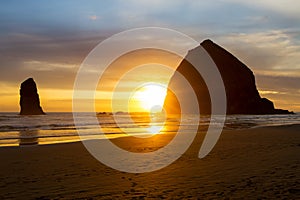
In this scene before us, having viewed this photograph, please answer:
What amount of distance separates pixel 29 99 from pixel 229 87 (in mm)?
92742

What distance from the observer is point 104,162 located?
13117mm

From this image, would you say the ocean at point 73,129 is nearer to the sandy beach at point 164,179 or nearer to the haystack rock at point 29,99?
the sandy beach at point 164,179

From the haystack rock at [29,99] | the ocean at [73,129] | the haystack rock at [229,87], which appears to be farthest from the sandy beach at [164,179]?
the haystack rock at [229,87]

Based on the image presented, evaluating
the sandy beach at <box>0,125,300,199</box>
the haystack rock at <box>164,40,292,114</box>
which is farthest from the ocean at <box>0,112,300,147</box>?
the haystack rock at <box>164,40,292,114</box>

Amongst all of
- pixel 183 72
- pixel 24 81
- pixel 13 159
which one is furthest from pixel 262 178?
pixel 183 72

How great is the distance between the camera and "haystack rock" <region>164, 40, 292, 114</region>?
15188 centimetres

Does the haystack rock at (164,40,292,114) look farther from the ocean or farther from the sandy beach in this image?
the sandy beach

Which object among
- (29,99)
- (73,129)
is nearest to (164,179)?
(73,129)

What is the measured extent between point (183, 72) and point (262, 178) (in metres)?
181

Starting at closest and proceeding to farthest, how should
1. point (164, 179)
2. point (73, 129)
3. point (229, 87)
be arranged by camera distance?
point (164, 179) → point (73, 129) → point (229, 87)

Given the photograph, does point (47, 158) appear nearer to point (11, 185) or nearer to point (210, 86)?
point (11, 185)

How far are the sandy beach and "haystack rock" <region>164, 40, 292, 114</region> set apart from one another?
142 m

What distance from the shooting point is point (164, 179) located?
31.7 ft

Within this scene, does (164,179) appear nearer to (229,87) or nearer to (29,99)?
(29,99)
